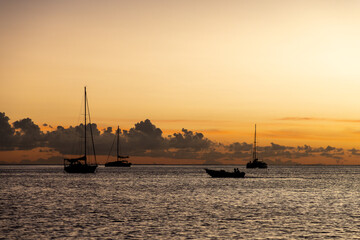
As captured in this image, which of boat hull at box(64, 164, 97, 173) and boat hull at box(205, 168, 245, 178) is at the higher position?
boat hull at box(64, 164, 97, 173)

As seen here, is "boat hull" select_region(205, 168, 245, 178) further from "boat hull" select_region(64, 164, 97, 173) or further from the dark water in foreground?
the dark water in foreground

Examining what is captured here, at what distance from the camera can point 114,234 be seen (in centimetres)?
4531

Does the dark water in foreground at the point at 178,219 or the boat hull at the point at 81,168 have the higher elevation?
the boat hull at the point at 81,168

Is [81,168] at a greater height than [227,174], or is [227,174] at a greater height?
[81,168]

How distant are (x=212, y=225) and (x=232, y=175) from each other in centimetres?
11301

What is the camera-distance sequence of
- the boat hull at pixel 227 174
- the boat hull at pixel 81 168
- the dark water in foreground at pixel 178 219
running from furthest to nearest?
the boat hull at pixel 81 168, the boat hull at pixel 227 174, the dark water in foreground at pixel 178 219

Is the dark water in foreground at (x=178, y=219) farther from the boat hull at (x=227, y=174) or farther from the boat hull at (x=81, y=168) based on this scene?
the boat hull at (x=81, y=168)

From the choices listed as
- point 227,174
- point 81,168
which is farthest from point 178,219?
point 81,168

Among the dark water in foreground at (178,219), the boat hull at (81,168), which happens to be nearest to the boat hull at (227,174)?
the boat hull at (81,168)

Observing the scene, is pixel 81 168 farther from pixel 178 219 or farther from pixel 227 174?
pixel 178 219

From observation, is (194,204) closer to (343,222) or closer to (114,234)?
(343,222)

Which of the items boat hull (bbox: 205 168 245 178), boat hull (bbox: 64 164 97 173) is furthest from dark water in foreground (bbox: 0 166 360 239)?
boat hull (bbox: 64 164 97 173)

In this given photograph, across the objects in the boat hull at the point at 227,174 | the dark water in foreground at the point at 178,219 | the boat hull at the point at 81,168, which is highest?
the boat hull at the point at 81,168

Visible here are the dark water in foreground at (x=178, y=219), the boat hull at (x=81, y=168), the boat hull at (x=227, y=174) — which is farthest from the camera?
the boat hull at (x=81, y=168)
